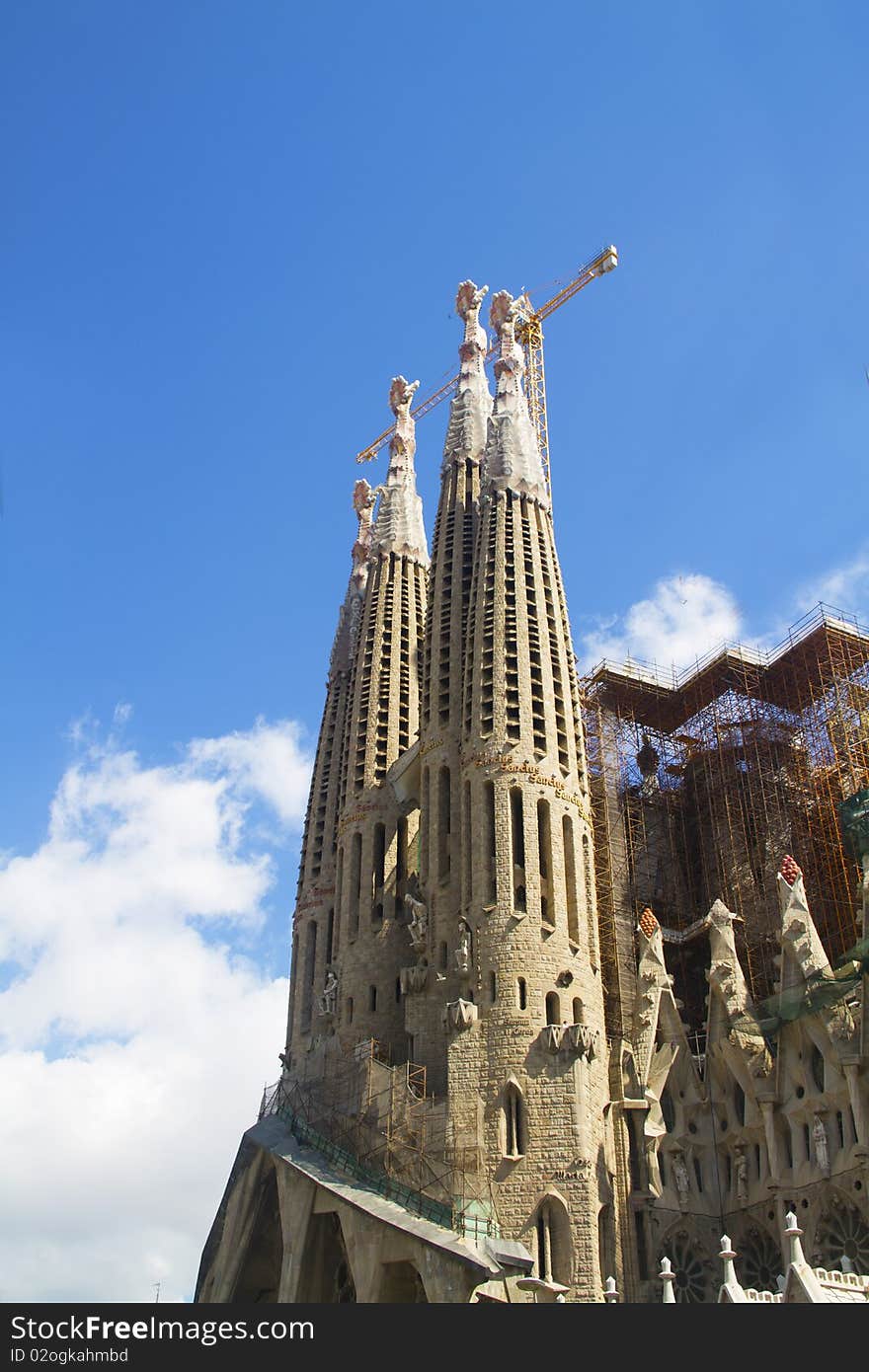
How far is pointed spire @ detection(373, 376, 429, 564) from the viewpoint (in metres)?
65.2

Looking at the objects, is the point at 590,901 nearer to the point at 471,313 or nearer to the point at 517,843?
the point at 517,843

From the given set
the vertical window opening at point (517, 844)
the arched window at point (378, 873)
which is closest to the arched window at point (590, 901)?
the vertical window opening at point (517, 844)

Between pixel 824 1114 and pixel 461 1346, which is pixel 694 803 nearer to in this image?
pixel 824 1114

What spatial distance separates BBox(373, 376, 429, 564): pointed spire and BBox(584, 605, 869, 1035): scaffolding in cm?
1220

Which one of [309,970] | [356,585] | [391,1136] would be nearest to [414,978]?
[391,1136]

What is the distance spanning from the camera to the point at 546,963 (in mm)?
43469

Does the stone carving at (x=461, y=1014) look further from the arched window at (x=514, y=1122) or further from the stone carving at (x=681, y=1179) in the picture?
the stone carving at (x=681, y=1179)

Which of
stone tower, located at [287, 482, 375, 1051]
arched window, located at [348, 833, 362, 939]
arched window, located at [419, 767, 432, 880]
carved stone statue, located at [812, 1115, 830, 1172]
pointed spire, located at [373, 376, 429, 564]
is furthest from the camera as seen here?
pointed spire, located at [373, 376, 429, 564]

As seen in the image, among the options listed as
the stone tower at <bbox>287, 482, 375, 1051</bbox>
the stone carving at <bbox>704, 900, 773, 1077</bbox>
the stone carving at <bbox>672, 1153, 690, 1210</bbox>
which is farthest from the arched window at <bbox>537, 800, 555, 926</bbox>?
the stone tower at <bbox>287, 482, 375, 1051</bbox>

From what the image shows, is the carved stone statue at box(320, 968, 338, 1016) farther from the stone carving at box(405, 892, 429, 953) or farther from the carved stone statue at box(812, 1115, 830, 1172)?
the carved stone statue at box(812, 1115, 830, 1172)

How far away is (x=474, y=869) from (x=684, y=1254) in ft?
44.6

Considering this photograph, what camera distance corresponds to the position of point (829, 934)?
51.5 meters

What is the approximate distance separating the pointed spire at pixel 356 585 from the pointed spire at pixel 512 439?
42.7ft

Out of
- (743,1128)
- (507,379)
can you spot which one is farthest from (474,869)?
(507,379)
